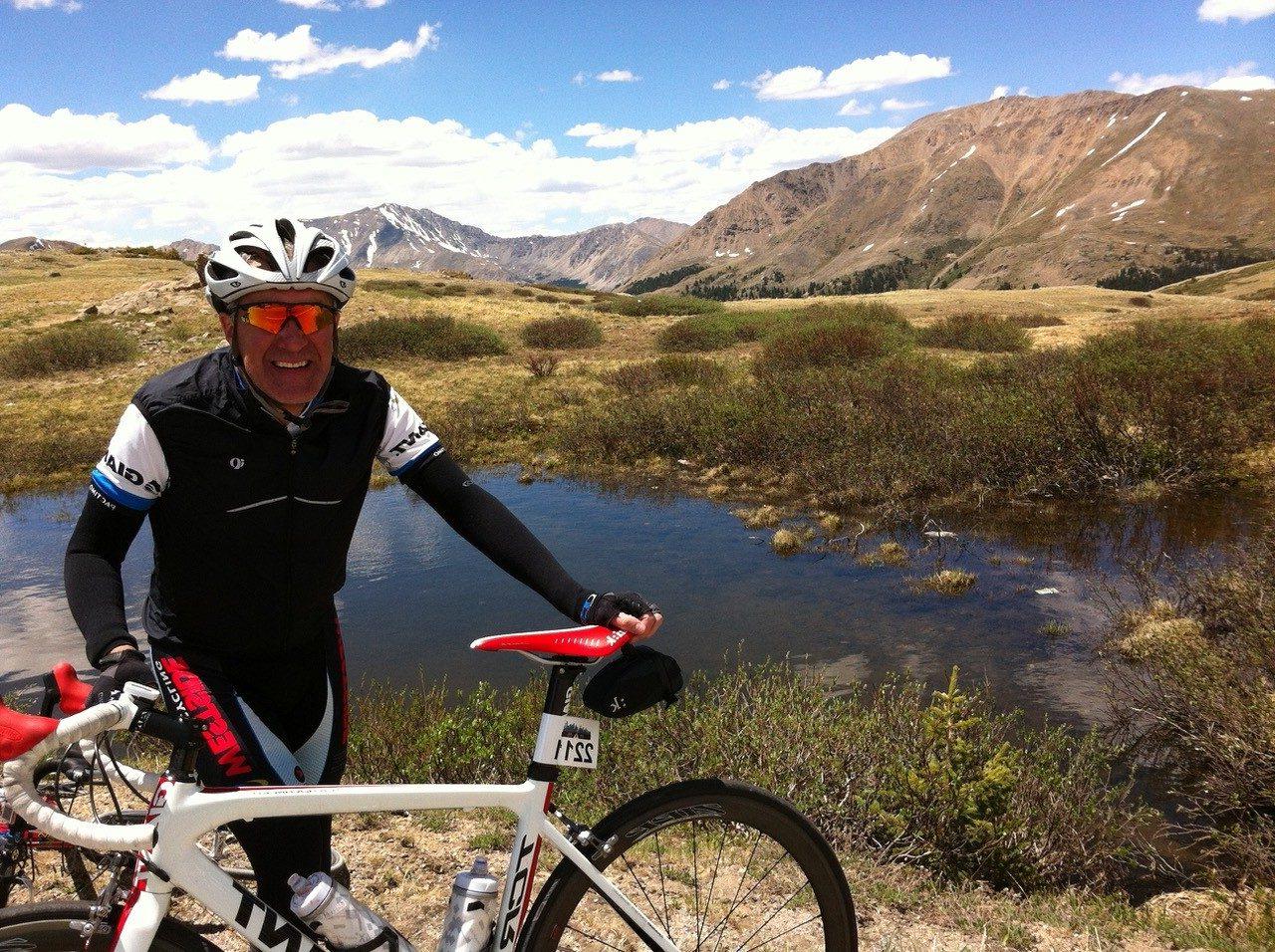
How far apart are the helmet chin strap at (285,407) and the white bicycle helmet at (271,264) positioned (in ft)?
0.41

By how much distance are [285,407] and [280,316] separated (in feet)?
0.94

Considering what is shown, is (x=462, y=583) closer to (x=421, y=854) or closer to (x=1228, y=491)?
(x=421, y=854)

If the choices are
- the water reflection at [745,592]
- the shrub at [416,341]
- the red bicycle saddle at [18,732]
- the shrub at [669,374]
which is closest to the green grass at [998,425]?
the water reflection at [745,592]

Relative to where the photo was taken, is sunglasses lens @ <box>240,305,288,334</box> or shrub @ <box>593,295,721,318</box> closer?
sunglasses lens @ <box>240,305,288,334</box>

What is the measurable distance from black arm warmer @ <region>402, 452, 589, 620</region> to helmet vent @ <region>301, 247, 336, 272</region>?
2.46 ft

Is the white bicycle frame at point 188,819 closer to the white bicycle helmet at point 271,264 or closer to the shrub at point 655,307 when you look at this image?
the white bicycle helmet at point 271,264

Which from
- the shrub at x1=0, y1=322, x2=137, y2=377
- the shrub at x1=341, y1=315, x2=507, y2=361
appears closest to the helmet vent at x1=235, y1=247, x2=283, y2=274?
the shrub at x1=341, y1=315, x2=507, y2=361

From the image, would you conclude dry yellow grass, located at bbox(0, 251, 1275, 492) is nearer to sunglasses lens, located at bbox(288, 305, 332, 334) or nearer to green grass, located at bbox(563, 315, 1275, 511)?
green grass, located at bbox(563, 315, 1275, 511)

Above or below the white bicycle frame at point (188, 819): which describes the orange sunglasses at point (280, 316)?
above

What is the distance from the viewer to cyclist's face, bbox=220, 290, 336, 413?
8.63 feet

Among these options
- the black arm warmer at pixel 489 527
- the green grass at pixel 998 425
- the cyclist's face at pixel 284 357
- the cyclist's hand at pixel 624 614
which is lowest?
the green grass at pixel 998 425

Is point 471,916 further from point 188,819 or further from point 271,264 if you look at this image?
point 271,264

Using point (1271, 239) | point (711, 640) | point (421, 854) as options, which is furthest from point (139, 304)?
point (1271, 239)

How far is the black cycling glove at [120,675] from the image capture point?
217 cm
